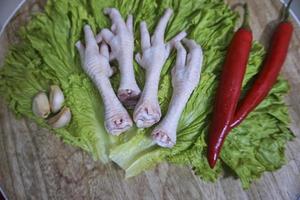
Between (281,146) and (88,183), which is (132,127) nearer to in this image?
(88,183)

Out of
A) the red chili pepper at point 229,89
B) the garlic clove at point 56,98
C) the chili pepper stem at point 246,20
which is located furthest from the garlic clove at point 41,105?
the chili pepper stem at point 246,20

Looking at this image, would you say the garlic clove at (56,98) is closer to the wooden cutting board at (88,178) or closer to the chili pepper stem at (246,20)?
the wooden cutting board at (88,178)

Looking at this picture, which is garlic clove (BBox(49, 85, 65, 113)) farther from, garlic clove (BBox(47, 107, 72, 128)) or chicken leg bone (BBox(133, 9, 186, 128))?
chicken leg bone (BBox(133, 9, 186, 128))

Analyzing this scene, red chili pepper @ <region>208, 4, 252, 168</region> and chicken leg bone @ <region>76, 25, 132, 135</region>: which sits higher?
chicken leg bone @ <region>76, 25, 132, 135</region>

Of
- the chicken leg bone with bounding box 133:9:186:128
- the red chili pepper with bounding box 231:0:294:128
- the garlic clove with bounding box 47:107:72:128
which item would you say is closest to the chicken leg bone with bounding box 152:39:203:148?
the chicken leg bone with bounding box 133:9:186:128

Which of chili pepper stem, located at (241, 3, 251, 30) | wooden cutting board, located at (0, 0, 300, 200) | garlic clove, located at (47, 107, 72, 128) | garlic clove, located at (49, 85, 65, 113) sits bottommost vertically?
wooden cutting board, located at (0, 0, 300, 200)

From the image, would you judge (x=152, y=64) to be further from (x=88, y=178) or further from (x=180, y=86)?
(x=88, y=178)
